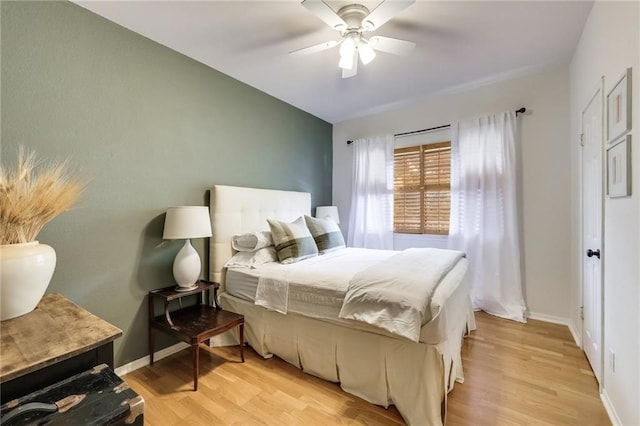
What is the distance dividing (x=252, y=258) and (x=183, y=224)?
71cm

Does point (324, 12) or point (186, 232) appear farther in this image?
point (186, 232)

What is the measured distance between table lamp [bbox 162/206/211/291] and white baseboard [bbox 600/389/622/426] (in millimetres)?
2819

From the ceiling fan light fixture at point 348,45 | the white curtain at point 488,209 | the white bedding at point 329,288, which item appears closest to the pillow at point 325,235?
the white bedding at point 329,288

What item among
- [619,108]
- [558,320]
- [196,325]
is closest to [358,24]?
[619,108]

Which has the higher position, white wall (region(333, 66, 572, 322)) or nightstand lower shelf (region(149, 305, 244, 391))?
white wall (region(333, 66, 572, 322))

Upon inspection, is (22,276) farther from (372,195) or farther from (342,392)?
(372,195)

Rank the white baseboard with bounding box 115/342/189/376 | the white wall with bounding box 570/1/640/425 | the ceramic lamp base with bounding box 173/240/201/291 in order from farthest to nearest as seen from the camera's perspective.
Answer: the ceramic lamp base with bounding box 173/240/201/291, the white baseboard with bounding box 115/342/189/376, the white wall with bounding box 570/1/640/425

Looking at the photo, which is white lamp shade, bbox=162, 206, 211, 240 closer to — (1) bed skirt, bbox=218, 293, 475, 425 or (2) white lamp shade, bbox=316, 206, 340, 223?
(1) bed skirt, bbox=218, 293, 475, 425

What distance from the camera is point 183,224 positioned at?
2.14 meters

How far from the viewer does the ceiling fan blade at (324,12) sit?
1.64 meters

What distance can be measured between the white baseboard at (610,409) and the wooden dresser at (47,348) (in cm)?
250

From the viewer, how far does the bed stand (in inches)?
60.5

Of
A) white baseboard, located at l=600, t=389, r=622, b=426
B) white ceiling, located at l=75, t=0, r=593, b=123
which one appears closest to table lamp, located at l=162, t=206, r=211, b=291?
white ceiling, located at l=75, t=0, r=593, b=123

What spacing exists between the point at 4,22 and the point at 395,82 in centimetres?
312
